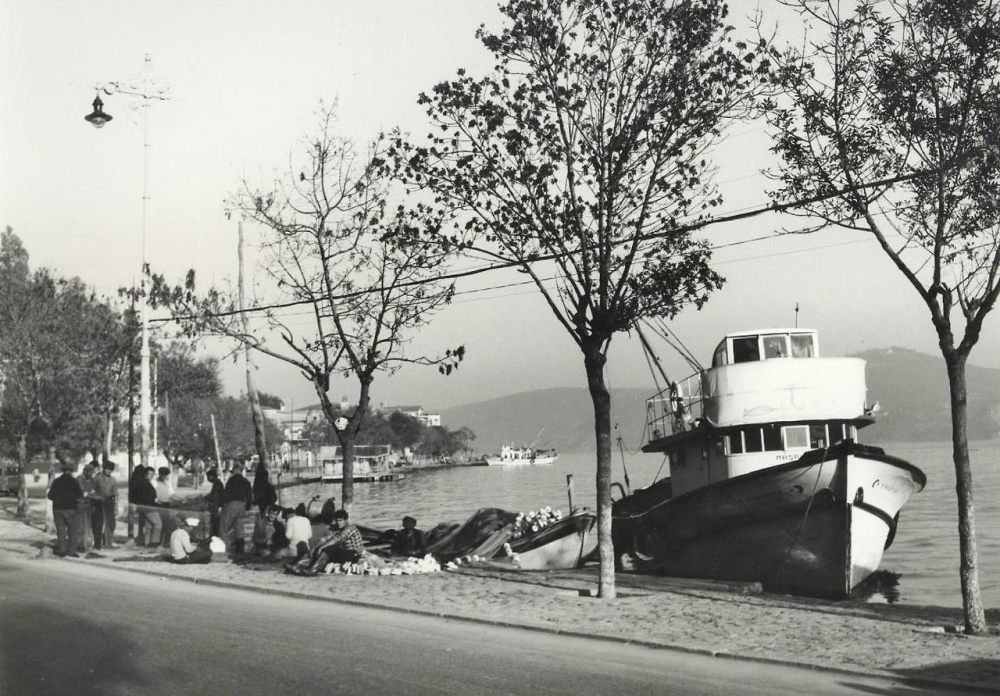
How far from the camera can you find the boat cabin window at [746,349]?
21797 millimetres

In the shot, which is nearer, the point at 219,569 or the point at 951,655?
the point at 951,655

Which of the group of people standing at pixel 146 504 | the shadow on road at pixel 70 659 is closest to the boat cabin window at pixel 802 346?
the group of people standing at pixel 146 504

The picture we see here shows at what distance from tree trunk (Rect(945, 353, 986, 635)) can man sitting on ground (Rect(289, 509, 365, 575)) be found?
10059 mm

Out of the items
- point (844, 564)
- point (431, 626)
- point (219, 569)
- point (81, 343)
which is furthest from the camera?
point (81, 343)

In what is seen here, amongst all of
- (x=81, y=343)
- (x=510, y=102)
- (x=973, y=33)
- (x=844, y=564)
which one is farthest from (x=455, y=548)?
(x=81, y=343)

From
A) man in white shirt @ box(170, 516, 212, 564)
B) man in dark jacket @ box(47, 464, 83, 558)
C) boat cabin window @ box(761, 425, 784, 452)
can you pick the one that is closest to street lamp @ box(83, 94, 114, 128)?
man in dark jacket @ box(47, 464, 83, 558)

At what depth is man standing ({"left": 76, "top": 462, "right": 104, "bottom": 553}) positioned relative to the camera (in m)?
21.6

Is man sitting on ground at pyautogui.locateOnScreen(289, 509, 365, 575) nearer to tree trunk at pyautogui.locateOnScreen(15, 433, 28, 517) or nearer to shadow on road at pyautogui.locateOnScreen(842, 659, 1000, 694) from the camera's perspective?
shadow on road at pyautogui.locateOnScreen(842, 659, 1000, 694)

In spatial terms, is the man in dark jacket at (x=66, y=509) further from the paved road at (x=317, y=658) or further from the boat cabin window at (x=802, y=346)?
the boat cabin window at (x=802, y=346)

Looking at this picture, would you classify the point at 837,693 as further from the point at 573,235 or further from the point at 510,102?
the point at 510,102

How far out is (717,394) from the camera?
2222 cm

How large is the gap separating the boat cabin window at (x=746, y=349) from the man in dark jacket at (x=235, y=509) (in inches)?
423

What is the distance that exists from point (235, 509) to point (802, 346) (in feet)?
41.0

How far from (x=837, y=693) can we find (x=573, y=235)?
817 centimetres
